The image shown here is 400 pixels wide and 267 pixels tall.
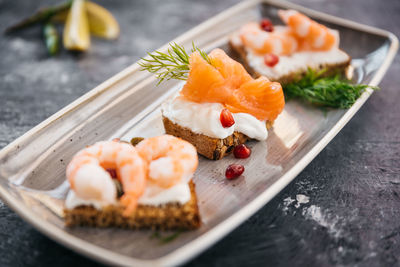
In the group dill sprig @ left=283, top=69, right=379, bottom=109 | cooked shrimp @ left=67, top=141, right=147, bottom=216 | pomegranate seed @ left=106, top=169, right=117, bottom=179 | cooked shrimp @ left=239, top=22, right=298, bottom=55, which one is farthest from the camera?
cooked shrimp @ left=239, top=22, right=298, bottom=55

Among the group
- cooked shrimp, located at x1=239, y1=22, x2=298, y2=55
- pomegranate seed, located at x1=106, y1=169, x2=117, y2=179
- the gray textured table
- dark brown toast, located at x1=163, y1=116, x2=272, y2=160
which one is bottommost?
the gray textured table

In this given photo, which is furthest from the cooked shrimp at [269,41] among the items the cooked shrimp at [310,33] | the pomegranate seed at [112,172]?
the pomegranate seed at [112,172]

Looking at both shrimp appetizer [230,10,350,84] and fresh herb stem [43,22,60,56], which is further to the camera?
fresh herb stem [43,22,60,56]

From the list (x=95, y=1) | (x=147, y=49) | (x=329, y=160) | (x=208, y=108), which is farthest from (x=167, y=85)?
(x=95, y=1)

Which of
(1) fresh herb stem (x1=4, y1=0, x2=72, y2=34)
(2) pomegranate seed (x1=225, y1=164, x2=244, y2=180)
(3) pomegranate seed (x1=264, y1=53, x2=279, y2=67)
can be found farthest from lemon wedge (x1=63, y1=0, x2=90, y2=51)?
(2) pomegranate seed (x1=225, y1=164, x2=244, y2=180)

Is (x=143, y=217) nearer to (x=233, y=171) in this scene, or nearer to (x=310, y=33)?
(x=233, y=171)

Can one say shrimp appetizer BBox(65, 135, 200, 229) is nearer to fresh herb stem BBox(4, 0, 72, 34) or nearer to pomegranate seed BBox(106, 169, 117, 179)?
pomegranate seed BBox(106, 169, 117, 179)

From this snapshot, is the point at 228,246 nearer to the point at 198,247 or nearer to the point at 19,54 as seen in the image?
the point at 198,247

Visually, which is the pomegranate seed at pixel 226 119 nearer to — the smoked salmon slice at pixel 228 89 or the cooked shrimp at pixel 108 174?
the smoked salmon slice at pixel 228 89
